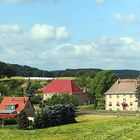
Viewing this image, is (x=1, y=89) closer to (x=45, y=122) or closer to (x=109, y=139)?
(x=45, y=122)

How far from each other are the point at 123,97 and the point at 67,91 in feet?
63.2

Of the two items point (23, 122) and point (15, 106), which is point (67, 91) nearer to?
point (15, 106)

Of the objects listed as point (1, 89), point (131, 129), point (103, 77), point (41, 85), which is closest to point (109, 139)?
point (131, 129)

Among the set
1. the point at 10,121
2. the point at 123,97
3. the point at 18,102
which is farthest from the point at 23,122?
the point at 123,97

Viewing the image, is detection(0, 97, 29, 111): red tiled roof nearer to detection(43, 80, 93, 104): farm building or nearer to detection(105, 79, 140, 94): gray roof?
detection(105, 79, 140, 94): gray roof

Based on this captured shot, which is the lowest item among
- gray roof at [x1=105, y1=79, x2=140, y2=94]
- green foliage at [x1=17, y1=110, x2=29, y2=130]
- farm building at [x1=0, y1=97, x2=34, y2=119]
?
green foliage at [x1=17, y1=110, x2=29, y2=130]

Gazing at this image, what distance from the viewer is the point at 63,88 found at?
13262 cm

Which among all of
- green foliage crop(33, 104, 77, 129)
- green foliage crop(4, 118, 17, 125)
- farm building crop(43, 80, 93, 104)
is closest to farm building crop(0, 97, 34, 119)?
green foliage crop(4, 118, 17, 125)

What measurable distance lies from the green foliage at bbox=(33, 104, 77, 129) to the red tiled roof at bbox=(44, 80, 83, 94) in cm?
4787

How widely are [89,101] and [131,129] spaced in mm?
77915

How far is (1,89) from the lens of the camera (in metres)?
135

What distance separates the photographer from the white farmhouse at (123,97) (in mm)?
114250

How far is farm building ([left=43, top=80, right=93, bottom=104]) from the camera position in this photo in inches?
5113

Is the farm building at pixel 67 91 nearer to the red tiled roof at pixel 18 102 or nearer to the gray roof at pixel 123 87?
the gray roof at pixel 123 87
